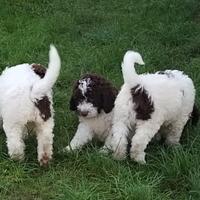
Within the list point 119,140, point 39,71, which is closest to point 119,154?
point 119,140

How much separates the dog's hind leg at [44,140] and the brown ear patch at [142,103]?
828mm

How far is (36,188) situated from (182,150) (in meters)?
1.45

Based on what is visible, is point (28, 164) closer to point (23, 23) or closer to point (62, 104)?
point (62, 104)

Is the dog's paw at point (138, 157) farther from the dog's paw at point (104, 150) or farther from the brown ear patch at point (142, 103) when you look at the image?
the brown ear patch at point (142, 103)

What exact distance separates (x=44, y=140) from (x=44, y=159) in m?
0.19

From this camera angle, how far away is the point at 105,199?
5.29m

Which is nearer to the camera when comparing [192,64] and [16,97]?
[16,97]

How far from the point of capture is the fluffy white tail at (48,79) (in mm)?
5699

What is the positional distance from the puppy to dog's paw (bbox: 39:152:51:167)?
39 centimetres

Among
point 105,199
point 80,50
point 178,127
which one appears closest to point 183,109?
point 178,127

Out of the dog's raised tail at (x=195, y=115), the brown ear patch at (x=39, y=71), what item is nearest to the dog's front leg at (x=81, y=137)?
the brown ear patch at (x=39, y=71)

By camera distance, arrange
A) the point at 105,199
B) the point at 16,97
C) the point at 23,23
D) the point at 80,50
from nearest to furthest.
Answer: the point at 105,199 → the point at 16,97 → the point at 80,50 → the point at 23,23

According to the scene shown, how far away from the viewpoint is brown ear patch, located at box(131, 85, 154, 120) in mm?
5863

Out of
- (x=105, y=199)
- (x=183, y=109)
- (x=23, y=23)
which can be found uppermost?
(x=23, y=23)
